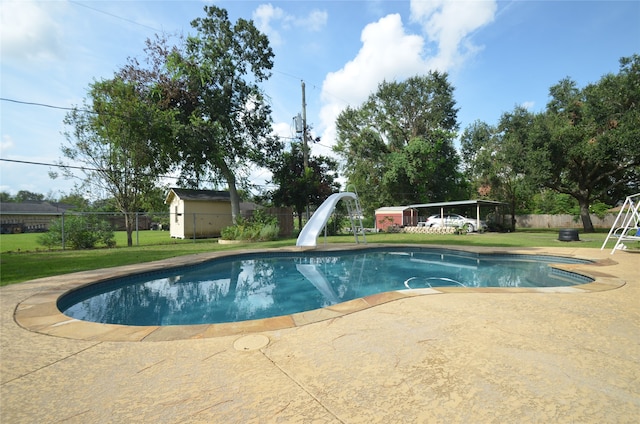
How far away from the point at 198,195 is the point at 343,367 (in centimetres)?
2103

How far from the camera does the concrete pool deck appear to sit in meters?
1.77

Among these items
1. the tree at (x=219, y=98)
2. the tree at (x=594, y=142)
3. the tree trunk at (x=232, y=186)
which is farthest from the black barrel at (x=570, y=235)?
the tree trunk at (x=232, y=186)

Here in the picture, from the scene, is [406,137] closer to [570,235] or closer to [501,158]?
[501,158]

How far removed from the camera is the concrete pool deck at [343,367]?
69.7 inches

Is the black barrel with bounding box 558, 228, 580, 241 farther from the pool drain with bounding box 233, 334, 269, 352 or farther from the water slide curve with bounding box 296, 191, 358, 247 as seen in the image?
the pool drain with bounding box 233, 334, 269, 352

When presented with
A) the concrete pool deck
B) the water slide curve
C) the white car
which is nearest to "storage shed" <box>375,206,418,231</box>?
the white car

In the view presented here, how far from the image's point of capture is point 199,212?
2039 cm

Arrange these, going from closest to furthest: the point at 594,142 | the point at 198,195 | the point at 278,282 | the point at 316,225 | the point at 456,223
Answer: the point at 278,282 < the point at 316,225 < the point at 594,142 < the point at 198,195 < the point at 456,223

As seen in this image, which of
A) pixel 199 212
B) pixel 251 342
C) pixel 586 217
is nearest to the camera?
pixel 251 342

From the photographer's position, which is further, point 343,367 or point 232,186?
point 232,186

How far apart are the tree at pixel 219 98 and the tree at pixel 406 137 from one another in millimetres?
11868

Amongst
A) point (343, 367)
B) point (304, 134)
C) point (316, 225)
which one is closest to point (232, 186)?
point (304, 134)

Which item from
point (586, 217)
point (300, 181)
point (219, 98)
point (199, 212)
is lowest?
point (586, 217)

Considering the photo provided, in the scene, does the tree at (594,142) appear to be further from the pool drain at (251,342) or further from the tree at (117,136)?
the tree at (117,136)
